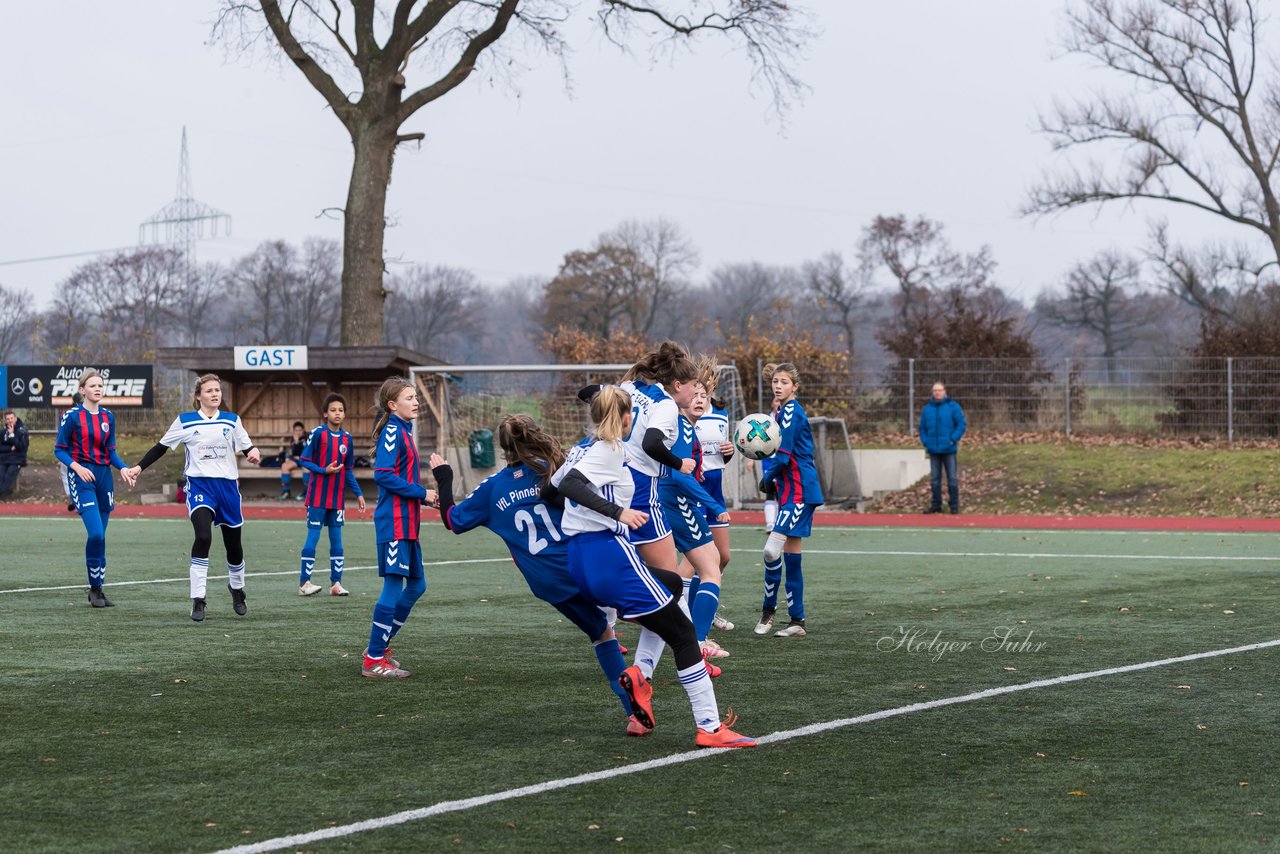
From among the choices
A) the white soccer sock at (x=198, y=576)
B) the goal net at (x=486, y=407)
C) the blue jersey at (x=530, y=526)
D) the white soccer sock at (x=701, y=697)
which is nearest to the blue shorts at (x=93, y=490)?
the white soccer sock at (x=198, y=576)

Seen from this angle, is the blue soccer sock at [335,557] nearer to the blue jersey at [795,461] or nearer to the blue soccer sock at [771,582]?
the blue soccer sock at [771,582]

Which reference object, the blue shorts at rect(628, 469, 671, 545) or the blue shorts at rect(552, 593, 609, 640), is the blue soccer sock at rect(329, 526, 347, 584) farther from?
the blue shorts at rect(552, 593, 609, 640)

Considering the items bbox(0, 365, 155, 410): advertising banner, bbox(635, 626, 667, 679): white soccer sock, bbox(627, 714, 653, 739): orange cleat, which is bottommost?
bbox(627, 714, 653, 739): orange cleat

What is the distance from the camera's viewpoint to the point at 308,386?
97.9 ft

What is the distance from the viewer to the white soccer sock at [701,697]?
20.3ft

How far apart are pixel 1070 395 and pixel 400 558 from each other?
24203 millimetres

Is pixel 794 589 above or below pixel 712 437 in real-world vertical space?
below

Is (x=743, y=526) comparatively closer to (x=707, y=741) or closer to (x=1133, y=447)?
(x=1133, y=447)

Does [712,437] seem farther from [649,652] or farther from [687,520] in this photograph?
[649,652]

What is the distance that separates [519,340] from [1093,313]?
42366mm

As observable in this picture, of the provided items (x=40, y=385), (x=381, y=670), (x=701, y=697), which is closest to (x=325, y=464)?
(x=381, y=670)

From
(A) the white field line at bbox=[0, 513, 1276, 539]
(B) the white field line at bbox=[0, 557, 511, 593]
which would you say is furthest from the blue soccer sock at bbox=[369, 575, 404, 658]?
(A) the white field line at bbox=[0, 513, 1276, 539]

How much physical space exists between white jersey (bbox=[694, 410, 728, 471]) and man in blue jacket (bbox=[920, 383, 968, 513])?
1424 centimetres

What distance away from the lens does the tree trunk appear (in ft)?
102
